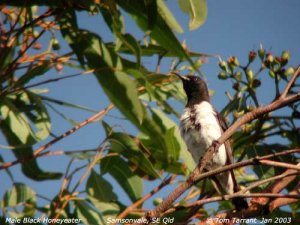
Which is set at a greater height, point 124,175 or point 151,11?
point 151,11

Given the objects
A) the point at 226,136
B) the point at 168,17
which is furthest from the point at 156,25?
the point at 226,136

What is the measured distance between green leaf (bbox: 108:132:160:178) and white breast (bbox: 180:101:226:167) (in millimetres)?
496

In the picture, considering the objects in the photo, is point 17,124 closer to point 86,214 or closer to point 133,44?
point 86,214

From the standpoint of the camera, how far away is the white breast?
377 cm

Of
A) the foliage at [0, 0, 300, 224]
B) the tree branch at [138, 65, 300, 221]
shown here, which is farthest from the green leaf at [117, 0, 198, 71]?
the tree branch at [138, 65, 300, 221]

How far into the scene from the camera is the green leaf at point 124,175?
3494mm

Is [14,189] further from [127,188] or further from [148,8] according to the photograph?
[148,8]

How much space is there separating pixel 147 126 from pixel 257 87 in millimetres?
776

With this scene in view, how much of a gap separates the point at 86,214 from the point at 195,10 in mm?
1490

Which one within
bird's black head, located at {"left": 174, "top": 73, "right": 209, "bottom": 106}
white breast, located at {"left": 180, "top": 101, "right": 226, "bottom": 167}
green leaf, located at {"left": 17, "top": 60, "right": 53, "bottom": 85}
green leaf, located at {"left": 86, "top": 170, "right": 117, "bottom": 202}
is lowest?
green leaf, located at {"left": 86, "top": 170, "right": 117, "bottom": 202}

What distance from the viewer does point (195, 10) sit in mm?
2971

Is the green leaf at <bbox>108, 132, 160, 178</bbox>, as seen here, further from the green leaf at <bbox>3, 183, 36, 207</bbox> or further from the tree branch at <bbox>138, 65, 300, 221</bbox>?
the tree branch at <bbox>138, 65, 300, 221</bbox>

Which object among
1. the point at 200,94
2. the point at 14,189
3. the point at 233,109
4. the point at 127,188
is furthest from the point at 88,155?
the point at 200,94

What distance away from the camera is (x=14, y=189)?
355cm
